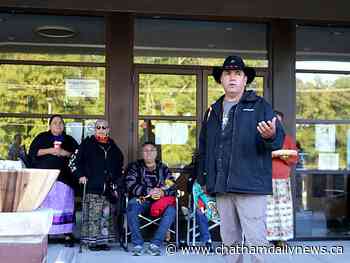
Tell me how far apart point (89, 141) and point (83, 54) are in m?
1.21

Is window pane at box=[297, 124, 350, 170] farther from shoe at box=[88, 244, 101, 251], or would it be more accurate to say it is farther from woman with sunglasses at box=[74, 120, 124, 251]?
shoe at box=[88, 244, 101, 251]

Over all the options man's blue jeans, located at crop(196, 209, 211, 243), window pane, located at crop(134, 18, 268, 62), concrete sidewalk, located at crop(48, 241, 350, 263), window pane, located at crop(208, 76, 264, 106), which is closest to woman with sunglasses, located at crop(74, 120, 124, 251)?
concrete sidewalk, located at crop(48, 241, 350, 263)

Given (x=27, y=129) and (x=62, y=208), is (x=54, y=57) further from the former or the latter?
(x=62, y=208)

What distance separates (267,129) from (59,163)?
340 centimetres

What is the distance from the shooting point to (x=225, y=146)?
316 cm

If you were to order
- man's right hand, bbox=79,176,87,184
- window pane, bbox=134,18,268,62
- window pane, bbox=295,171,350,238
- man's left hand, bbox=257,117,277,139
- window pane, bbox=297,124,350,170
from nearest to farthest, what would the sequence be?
man's left hand, bbox=257,117,277,139, man's right hand, bbox=79,176,87,184, window pane, bbox=134,18,268,62, window pane, bbox=295,171,350,238, window pane, bbox=297,124,350,170

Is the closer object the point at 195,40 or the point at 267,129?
the point at 267,129

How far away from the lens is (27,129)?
6.18 metres

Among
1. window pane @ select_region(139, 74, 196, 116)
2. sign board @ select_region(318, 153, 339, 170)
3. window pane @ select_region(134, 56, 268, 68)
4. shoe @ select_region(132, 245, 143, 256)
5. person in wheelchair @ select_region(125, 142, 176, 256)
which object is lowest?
shoe @ select_region(132, 245, 143, 256)

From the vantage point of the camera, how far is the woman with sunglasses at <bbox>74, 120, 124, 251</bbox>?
5.47m

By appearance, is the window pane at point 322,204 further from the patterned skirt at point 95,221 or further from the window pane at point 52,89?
the window pane at point 52,89

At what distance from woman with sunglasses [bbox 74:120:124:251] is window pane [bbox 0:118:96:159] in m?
0.66

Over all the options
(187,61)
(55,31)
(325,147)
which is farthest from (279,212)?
(55,31)

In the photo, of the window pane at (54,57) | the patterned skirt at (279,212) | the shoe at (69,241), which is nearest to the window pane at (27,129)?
the window pane at (54,57)
